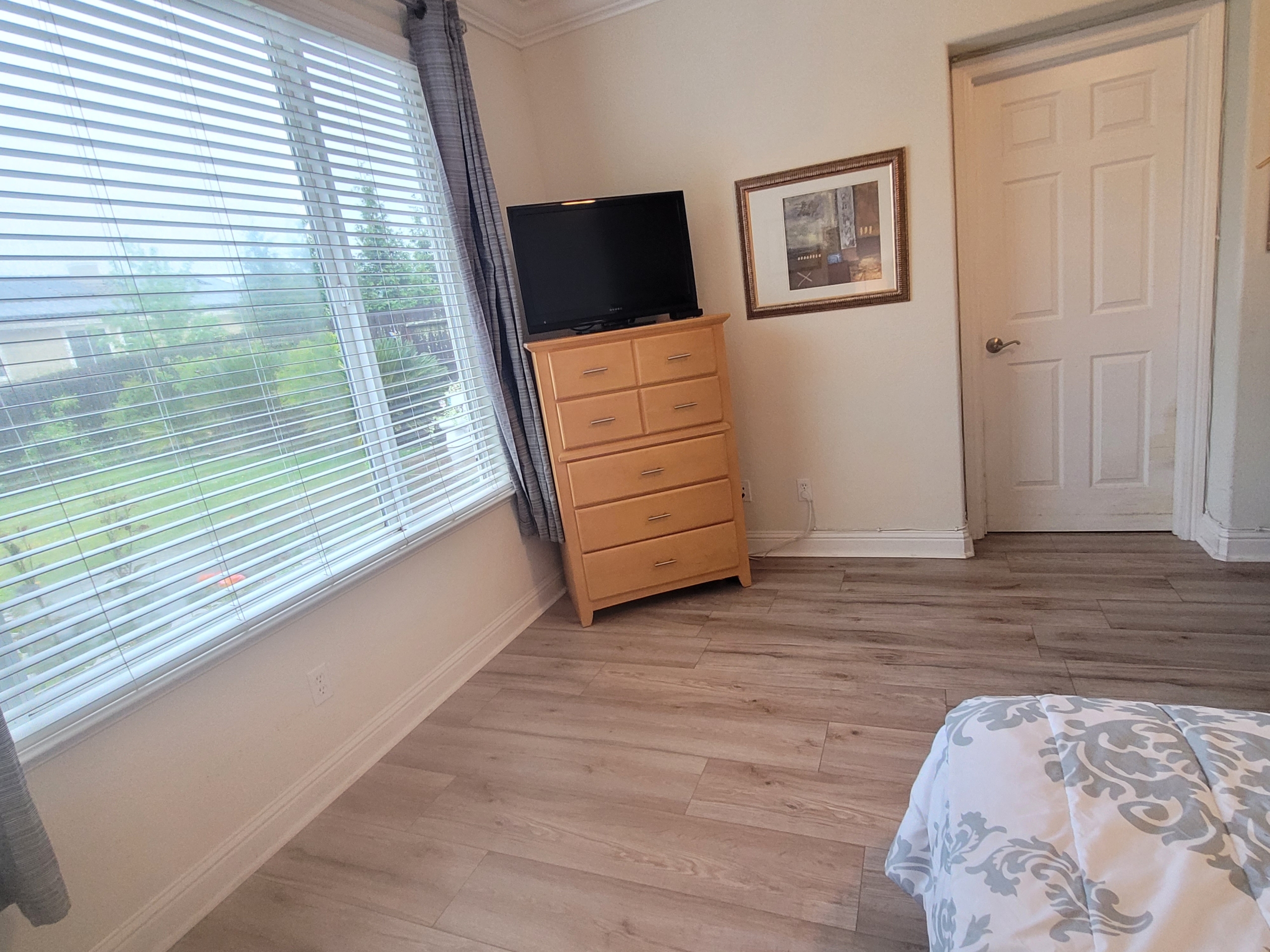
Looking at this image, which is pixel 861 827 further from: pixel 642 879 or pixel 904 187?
pixel 904 187

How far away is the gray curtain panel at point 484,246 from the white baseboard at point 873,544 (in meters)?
1.07

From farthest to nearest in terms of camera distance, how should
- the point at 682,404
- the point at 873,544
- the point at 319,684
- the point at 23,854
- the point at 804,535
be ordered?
the point at 804,535 → the point at 873,544 → the point at 682,404 → the point at 319,684 → the point at 23,854

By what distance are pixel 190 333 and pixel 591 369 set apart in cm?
128

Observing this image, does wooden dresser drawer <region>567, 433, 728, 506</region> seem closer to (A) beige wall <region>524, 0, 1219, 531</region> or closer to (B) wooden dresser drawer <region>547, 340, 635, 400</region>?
(B) wooden dresser drawer <region>547, 340, 635, 400</region>

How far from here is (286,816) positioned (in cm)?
175

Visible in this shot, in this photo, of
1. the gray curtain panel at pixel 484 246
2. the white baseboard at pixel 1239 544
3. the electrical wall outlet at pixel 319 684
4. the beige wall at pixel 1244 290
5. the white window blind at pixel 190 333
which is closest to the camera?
the white window blind at pixel 190 333

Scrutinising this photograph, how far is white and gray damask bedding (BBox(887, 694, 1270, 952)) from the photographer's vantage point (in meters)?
0.68

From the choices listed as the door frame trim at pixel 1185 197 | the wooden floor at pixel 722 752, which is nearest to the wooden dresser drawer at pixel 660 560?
the wooden floor at pixel 722 752

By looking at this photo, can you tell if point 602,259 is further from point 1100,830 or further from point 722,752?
point 1100,830

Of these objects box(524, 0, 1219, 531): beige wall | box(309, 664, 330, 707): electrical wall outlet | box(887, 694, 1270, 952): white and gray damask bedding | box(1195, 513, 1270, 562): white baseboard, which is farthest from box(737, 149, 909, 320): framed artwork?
box(309, 664, 330, 707): electrical wall outlet

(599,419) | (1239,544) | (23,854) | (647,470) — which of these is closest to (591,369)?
(599,419)

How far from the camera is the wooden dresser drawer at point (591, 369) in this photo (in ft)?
8.12

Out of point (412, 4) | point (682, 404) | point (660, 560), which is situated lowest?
point (660, 560)

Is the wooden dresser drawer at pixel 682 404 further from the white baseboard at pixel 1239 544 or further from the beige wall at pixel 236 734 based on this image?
the white baseboard at pixel 1239 544
